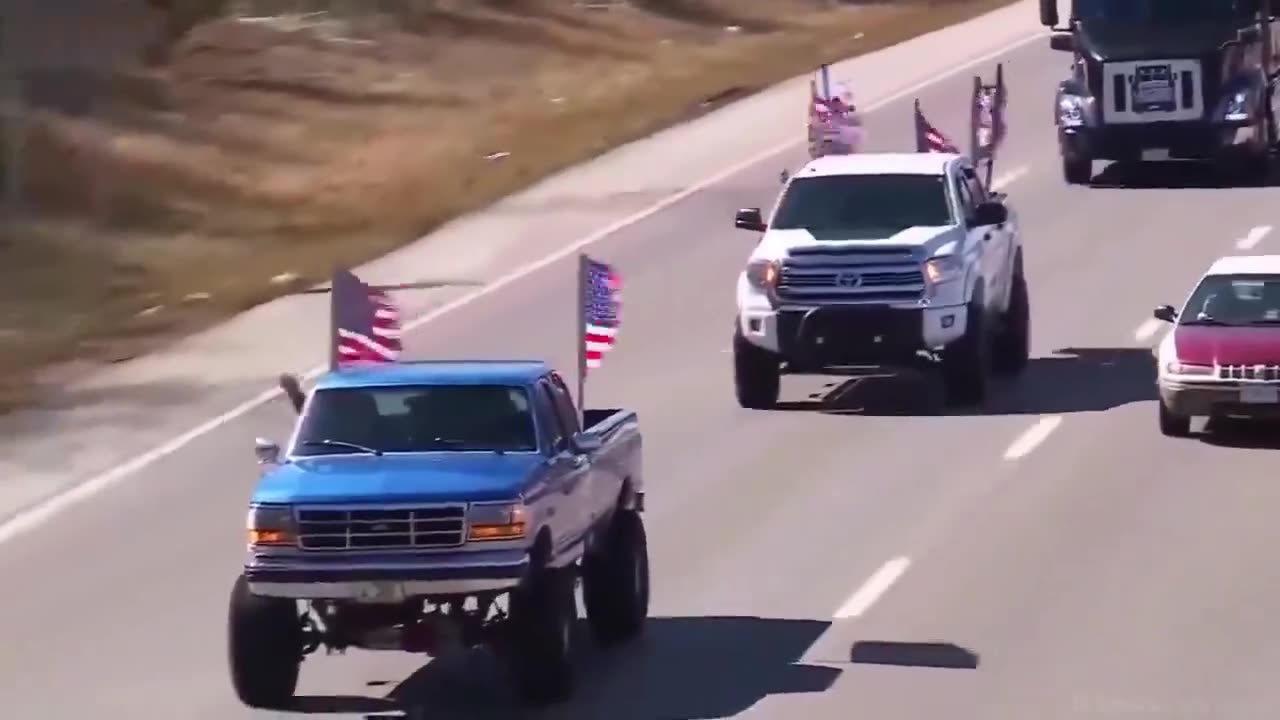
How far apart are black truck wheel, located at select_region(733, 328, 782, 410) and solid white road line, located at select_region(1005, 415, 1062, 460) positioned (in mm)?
2470

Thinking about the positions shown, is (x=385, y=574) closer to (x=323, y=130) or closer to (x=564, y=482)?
(x=564, y=482)

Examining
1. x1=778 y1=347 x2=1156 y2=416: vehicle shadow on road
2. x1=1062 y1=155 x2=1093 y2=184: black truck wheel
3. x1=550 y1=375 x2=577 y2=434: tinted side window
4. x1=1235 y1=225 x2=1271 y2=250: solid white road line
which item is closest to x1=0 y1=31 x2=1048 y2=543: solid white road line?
x1=1062 y1=155 x2=1093 y2=184: black truck wheel

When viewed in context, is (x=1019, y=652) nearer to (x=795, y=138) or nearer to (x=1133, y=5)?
(x=1133, y=5)

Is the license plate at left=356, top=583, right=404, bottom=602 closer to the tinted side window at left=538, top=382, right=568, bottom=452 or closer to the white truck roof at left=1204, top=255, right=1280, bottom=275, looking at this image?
the tinted side window at left=538, top=382, right=568, bottom=452

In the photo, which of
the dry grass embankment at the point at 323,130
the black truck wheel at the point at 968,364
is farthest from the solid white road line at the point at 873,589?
the dry grass embankment at the point at 323,130

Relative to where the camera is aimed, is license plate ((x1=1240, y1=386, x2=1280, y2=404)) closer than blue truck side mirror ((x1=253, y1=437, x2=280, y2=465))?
No

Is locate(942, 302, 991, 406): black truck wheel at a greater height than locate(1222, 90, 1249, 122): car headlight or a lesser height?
lesser

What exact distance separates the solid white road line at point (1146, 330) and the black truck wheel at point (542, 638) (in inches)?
586

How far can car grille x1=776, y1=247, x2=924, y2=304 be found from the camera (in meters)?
23.8

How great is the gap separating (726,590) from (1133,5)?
20796 millimetres

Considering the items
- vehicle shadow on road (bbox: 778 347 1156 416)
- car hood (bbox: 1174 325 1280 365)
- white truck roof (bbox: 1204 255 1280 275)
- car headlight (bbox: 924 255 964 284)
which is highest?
car headlight (bbox: 924 255 964 284)

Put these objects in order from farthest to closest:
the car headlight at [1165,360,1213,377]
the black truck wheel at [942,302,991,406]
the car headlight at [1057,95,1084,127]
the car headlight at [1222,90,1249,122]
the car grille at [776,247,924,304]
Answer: the car headlight at [1057,95,1084,127]
the car headlight at [1222,90,1249,122]
the black truck wheel at [942,302,991,406]
the car grille at [776,247,924,304]
the car headlight at [1165,360,1213,377]

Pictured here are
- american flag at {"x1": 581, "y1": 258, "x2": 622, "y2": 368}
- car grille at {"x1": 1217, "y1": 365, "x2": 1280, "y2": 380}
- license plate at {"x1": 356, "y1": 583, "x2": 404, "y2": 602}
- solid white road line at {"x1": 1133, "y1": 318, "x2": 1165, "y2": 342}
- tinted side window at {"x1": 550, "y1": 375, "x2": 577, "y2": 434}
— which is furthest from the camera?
solid white road line at {"x1": 1133, "y1": 318, "x2": 1165, "y2": 342}

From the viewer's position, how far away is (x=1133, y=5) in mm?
36094
